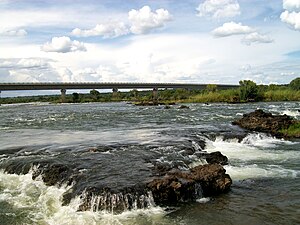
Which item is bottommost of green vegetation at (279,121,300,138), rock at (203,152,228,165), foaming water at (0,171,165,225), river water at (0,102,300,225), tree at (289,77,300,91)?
foaming water at (0,171,165,225)

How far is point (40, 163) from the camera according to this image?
19.3 m

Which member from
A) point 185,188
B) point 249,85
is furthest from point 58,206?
point 249,85

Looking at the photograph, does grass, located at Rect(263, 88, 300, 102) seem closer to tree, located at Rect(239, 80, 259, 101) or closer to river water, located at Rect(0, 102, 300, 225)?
tree, located at Rect(239, 80, 259, 101)

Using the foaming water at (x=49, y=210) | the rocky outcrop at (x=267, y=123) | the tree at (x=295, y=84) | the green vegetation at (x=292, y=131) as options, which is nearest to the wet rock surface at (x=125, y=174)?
the foaming water at (x=49, y=210)

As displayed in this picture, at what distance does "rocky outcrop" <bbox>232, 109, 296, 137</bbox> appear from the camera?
3367cm

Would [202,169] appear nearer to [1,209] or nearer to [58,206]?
[58,206]

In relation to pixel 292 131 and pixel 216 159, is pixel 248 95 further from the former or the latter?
pixel 216 159

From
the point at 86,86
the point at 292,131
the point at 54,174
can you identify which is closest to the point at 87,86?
the point at 86,86

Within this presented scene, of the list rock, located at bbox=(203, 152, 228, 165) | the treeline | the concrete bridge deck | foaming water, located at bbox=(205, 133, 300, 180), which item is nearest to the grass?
the treeline

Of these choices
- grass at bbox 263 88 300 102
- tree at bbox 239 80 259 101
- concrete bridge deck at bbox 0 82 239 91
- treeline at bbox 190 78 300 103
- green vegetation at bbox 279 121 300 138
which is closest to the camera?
green vegetation at bbox 279 121 300 138

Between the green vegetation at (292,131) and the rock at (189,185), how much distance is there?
17.3 m

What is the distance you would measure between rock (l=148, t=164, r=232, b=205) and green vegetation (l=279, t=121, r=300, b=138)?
17334 mm

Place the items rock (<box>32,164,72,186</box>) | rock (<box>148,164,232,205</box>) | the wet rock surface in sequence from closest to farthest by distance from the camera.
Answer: the wet rock surface < rock (<box>148,164,232,205</box>) < rock (<box>32,164,72,186</box>)

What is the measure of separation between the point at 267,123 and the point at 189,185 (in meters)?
22.4
